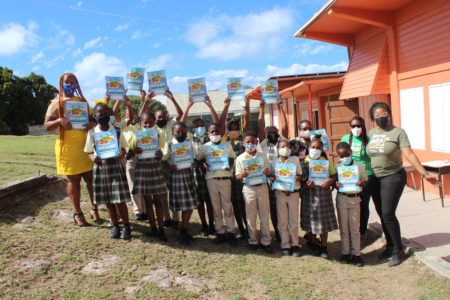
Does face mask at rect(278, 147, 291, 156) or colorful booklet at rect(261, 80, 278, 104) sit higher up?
colorful booklet at rect(261, 80, 278, 104)

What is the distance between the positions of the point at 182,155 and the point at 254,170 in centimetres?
90

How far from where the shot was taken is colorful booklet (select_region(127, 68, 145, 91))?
4.97 m

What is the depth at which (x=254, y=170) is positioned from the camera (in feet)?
14.0

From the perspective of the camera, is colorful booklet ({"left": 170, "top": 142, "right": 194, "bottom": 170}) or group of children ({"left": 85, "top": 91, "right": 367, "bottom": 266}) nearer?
group of children ({"left": 85, "top": 91, "right": 367, "bottom": 266})

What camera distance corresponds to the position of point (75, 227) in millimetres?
4582

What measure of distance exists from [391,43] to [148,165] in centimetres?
588

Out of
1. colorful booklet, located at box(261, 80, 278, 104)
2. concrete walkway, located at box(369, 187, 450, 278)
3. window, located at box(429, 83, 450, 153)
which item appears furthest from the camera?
window, located at box(429, 83, 450, 153)

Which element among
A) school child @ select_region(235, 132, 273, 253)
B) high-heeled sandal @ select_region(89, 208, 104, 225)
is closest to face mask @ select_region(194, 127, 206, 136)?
school child @ select_region(235, 132, 273, 253)

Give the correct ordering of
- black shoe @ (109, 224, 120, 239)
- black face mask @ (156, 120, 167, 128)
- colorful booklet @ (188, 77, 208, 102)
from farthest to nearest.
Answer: colorful booklet @ (188, 77, 208, 102)
black face mask @ (156, 120, 167, 128)
black shoe @ (109, 224, 120, 239)

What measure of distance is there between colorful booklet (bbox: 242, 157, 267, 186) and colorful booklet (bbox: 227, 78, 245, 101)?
1.41m

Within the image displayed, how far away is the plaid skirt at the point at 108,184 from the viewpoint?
4250mm

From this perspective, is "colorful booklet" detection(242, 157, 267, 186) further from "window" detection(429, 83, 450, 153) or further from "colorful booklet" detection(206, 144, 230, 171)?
"window" detection(429, 83, 450, 153)

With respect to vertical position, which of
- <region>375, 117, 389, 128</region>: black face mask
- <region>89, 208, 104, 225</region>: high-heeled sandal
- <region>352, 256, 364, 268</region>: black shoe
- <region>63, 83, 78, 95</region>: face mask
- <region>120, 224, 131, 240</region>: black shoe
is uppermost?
<region>63, 83, 78, 95</region>: face mask

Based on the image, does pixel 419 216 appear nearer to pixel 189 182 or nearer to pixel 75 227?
pixel 189 182
